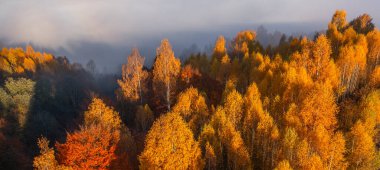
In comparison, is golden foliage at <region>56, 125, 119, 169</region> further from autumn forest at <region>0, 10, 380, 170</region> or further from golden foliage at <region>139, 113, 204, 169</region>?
golden foliage at <region>139, 113, 204, 169</region>

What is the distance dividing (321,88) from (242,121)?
46.3 feet

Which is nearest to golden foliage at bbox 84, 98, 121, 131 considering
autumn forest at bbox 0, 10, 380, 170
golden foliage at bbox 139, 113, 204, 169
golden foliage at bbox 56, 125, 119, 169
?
autumn forest at bbox 0, 10, 380, 170

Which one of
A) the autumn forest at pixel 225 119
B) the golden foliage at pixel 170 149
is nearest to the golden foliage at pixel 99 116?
the autumn forest at pixel 225 119

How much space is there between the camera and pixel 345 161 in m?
47.5

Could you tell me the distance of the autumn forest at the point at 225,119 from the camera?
42719 mm

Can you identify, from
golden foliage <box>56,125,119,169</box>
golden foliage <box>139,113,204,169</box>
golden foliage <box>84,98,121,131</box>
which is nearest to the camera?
golden foliage <box>139,113,204,169</box>

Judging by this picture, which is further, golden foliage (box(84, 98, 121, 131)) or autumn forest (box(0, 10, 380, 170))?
golden foliage (box(84, 98, 121, 131))

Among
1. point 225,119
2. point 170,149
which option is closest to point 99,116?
point 170,149

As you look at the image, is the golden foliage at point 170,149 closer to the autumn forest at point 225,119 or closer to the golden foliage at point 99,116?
the autumn forest at point 225,119

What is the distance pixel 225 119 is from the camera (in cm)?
4891

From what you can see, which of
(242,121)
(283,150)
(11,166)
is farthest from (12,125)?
(283,150)

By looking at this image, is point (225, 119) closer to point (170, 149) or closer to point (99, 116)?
point (170, 149)

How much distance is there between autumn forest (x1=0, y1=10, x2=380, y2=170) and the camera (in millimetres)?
42719

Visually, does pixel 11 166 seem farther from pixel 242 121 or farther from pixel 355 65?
pixel 355 65
